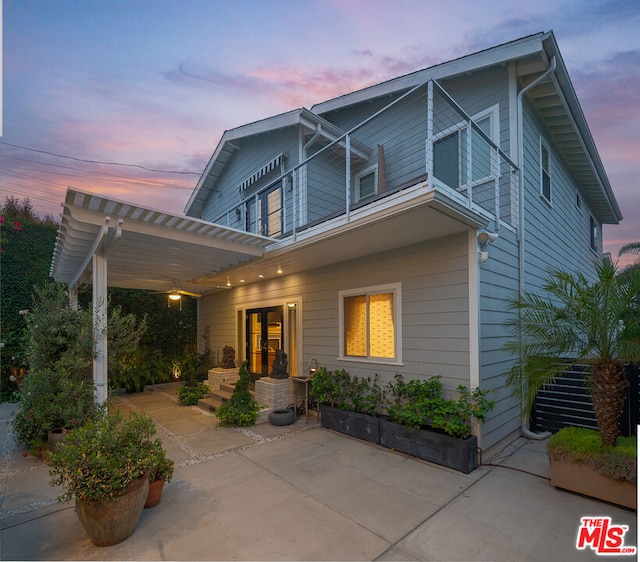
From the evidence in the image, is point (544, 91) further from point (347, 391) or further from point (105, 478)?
point (105, 478)

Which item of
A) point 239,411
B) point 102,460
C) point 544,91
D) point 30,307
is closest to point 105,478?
point 102,460

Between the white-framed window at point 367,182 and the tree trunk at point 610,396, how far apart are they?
17.1 feet

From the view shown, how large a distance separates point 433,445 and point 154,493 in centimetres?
329

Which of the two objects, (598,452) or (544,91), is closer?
(598,452)

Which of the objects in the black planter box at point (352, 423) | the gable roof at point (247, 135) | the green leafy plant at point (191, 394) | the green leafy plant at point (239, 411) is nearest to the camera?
the black planter box at point (352, 423)

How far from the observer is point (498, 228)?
17.0 feet

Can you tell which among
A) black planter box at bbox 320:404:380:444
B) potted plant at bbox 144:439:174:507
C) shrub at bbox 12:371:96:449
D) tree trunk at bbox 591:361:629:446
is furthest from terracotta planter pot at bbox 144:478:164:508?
tree trunk at bbox 591:361:629:446

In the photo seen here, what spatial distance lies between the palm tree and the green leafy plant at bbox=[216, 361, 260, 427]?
4359mm

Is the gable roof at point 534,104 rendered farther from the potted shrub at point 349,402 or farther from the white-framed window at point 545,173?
the potted shrub at point 349,402

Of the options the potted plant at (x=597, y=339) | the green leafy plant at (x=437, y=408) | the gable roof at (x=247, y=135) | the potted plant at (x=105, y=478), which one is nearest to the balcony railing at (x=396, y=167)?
the gable roof at (x=247, y=135)

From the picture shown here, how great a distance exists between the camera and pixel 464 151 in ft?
19.8

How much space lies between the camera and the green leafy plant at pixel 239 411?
20.6 ft

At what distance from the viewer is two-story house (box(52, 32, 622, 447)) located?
185 inches

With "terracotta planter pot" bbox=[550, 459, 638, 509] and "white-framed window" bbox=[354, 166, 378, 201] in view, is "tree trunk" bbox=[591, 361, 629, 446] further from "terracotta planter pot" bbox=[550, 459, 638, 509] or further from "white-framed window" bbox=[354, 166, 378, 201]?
"white-framed window" bbox=[354, 166, 378, 201]
